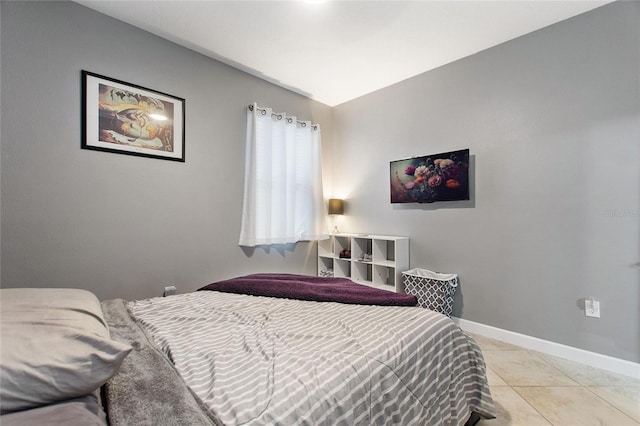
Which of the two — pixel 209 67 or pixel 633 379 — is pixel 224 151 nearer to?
pixel 209 67

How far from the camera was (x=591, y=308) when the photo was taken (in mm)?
2184

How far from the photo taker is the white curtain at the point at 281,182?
122 inches

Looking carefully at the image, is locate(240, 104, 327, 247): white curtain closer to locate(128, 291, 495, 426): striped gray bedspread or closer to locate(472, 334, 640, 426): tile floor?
locate(128, 291, 495, 426): striped gray bedspread

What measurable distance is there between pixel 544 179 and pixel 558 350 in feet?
4.55

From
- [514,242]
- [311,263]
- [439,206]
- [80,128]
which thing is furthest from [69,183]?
[514,242]

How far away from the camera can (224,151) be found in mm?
2949

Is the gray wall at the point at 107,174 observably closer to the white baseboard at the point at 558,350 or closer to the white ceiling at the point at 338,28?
the white ceiling at the point at 338,28

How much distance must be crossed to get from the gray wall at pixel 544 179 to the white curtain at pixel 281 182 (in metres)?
1.13

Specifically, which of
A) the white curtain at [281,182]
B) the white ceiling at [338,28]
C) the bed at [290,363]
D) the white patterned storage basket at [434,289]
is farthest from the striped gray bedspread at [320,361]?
the white ceiling at [338,28]

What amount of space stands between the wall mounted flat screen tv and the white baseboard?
49.5 inches

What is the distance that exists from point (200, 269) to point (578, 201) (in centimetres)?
326

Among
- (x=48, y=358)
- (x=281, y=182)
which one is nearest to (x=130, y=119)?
(x=281, y=182)

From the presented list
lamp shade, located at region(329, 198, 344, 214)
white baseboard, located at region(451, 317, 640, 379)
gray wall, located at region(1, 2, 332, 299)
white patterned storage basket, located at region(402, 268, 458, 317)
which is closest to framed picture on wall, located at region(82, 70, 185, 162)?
gray wall, located at region(1, 2, 332, 299)

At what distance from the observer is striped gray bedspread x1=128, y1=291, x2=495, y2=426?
844 mm
